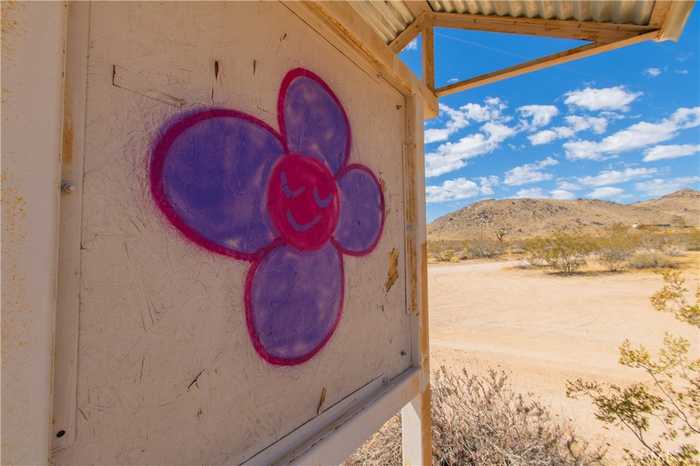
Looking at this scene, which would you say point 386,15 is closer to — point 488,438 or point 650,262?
point 488,438

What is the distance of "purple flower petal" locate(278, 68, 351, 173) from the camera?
1486 millimetres

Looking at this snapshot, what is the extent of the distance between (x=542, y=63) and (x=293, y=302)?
2778mm

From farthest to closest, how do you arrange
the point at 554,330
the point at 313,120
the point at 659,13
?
the point at 554,330
the point at 659,13
the point at 313,120

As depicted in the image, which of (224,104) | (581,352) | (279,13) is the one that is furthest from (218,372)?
(581,352)

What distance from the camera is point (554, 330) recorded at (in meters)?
6.80

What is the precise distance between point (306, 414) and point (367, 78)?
1.77m

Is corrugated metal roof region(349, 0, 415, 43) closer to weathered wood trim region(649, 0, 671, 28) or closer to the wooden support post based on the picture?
the wooden support post

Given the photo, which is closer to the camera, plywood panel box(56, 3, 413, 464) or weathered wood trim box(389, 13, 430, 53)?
plywood panel box(56, 3, 413, 464)

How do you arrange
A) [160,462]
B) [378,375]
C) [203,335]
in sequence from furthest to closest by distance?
[378,375]
[203,335]
[160,462]

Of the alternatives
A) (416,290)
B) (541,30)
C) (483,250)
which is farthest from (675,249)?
(416,290)

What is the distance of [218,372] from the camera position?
1155mm

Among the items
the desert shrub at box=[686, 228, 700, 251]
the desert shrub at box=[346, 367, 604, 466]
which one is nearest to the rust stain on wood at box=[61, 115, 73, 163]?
the desert shrub at box=[346, 367, 604, 466]

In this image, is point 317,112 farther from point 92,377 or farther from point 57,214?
point 92,377

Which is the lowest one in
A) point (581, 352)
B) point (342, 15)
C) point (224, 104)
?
point (581, 352)
